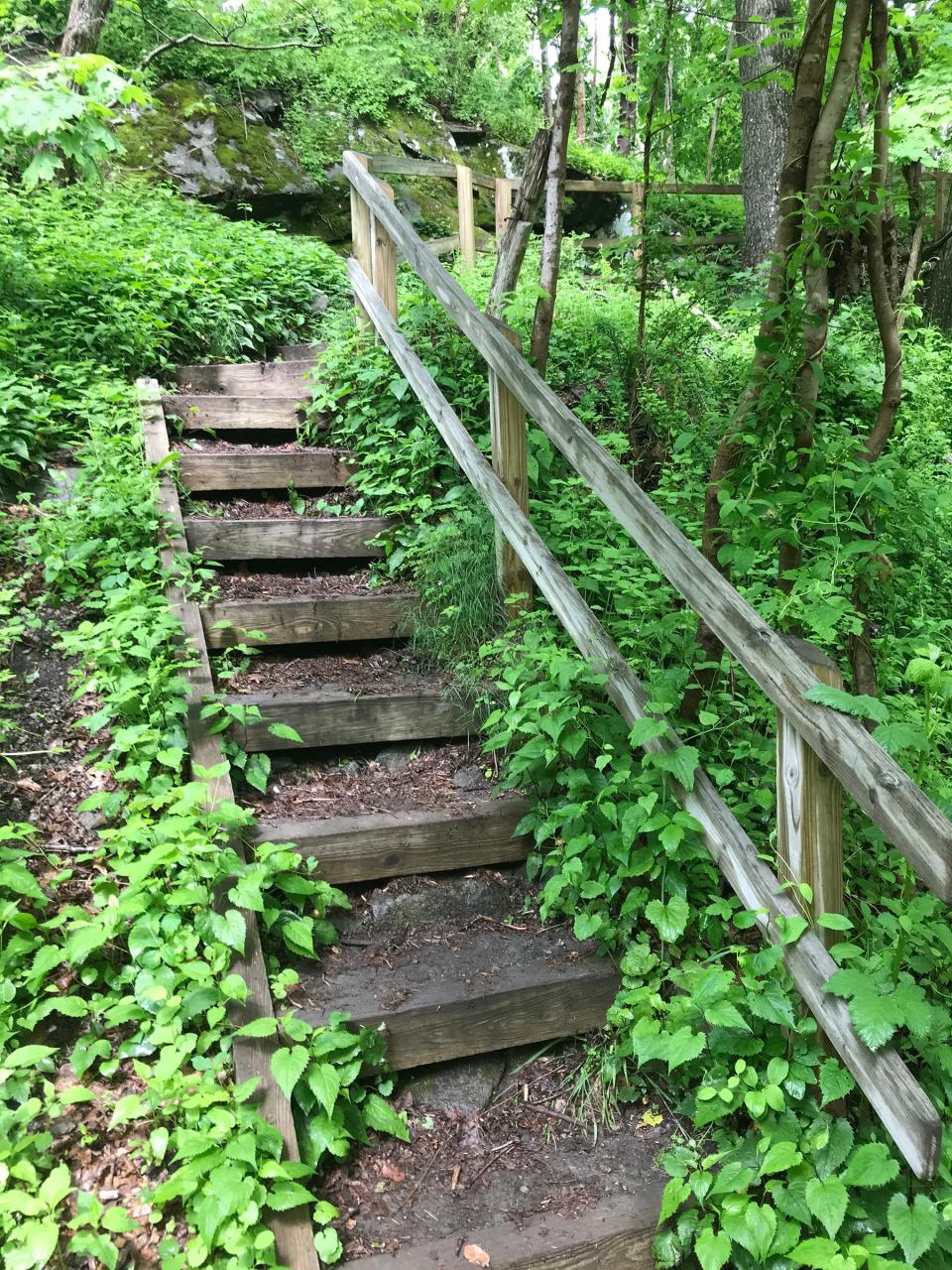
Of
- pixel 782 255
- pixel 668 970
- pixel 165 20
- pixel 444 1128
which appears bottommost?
pixel 444 1128

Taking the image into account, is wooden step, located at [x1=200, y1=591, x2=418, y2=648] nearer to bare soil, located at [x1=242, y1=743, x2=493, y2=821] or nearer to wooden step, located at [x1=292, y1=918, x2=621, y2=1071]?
bare soil, located at [x1=242, y1=743, x2=493, y2=821]

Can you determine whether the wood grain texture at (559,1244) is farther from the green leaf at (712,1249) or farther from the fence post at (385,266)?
the fence post at (385,266)

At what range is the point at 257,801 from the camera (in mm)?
3006

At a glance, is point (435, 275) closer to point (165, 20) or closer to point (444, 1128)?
point (444, 1128)

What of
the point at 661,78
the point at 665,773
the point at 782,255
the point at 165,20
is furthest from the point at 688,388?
the point at 165,20

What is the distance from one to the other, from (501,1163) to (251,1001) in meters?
0.78

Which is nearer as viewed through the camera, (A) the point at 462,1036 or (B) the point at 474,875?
(A) the point at 462,1036

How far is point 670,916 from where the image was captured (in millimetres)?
2396

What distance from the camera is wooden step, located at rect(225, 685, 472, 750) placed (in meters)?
3.17

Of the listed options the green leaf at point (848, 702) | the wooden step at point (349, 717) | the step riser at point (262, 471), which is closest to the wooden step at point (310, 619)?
the wooden step at point (349, 717)

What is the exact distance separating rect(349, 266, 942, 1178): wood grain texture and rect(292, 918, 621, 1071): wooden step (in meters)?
0.56

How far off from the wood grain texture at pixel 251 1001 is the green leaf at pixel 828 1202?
1113mm

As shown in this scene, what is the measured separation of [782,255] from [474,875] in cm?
227

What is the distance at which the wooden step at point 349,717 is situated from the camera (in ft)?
10.4
